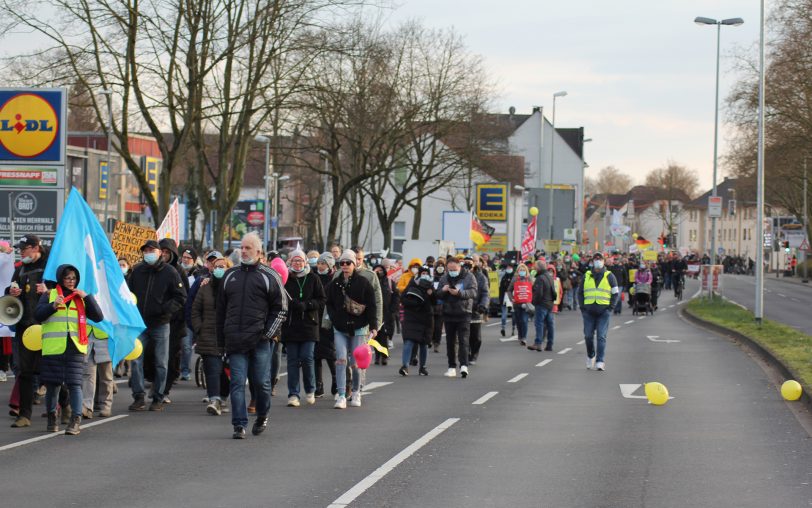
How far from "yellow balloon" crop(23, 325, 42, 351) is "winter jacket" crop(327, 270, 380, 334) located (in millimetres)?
3804

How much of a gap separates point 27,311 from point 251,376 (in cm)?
256

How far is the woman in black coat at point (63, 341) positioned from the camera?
1252 centimetres

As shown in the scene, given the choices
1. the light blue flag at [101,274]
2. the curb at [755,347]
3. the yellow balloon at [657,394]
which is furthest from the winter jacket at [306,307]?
the curb at [755,347]

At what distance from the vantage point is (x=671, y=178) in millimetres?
145625

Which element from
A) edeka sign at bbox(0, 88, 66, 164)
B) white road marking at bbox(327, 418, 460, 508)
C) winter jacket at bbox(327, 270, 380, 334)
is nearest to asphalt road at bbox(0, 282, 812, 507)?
white road marking at bbox(327, 418, 460, 508)

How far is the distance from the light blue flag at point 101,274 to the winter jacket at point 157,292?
43cm

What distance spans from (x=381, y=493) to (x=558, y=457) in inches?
97.6

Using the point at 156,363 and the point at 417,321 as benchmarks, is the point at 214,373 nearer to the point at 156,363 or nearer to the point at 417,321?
the point at 156,363

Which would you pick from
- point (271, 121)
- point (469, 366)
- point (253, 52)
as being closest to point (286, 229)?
point (271, 121)

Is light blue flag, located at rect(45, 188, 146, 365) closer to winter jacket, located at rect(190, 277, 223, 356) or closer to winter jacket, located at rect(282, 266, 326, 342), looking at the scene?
winter jacket, located at rect(190, 277, 223, 356)

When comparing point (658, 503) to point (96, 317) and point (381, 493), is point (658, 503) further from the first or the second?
point (96, 317)

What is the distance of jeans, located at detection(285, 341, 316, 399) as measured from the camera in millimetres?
15273

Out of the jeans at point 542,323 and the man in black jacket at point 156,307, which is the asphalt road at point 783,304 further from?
the man in black jacket at point 156,307

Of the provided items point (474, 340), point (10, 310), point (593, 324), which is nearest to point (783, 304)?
point (474, 340)
